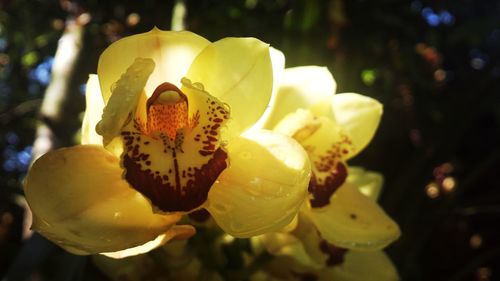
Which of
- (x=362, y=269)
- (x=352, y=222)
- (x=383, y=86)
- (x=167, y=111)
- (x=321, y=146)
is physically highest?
(x=167, y=111)

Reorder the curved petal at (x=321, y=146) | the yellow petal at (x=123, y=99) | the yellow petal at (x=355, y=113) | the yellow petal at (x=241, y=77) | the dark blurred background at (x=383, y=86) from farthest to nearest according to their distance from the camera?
1. the dark blurred background at (x=383, y=86)
2. the yellow petal at (x=355, y=113)
3. the curved petal at (x=321, y=146)
4. the yellow petal at (x=241, y=77)
5. the yellow petal at (x=123, y=99)

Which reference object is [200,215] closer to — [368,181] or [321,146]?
[321,146]

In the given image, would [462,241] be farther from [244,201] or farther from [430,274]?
[244,201]

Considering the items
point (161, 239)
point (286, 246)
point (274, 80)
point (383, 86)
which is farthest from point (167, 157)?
point (383, 86)

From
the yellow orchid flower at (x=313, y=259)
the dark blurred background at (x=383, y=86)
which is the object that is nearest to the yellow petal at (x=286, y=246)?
the yellow orchid flower at (x=313, y=259)

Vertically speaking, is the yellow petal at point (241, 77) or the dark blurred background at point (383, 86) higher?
the yellow petal at point (241, 77)

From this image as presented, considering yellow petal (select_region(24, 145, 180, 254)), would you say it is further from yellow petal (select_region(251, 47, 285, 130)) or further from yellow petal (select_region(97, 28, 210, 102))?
yellow petal (select_region(251, 47, 285, 130))

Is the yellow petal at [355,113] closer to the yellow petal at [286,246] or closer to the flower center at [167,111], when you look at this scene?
the yellow petal at [286,246]
